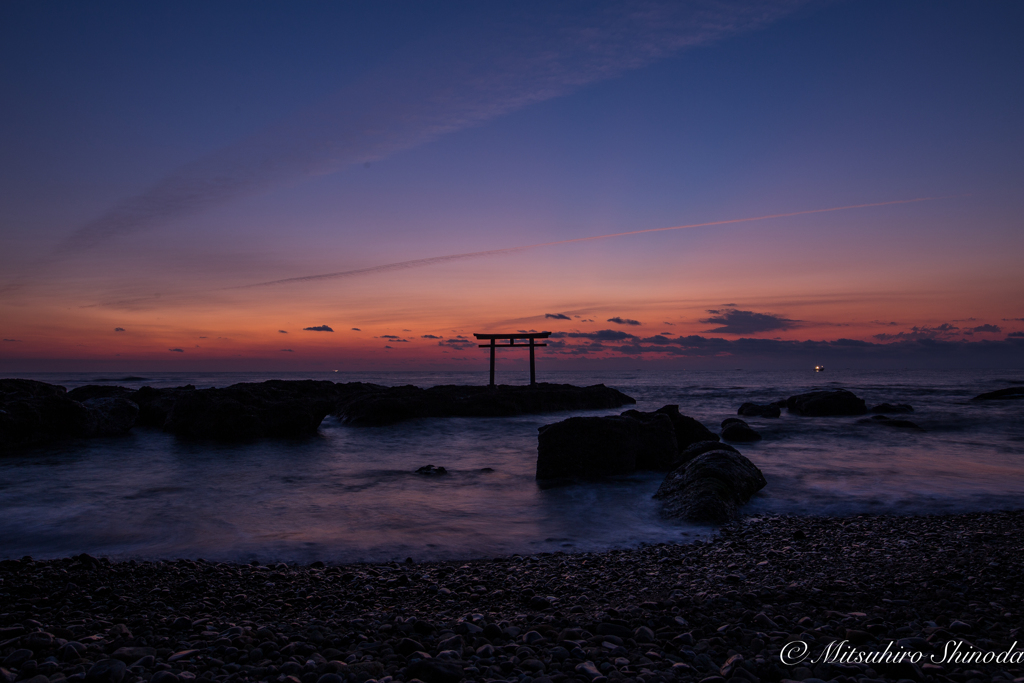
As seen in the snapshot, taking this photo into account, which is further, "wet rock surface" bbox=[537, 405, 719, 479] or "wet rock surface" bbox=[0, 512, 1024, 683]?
"wet rock surface" bbox=[537, 405, 719, 479]

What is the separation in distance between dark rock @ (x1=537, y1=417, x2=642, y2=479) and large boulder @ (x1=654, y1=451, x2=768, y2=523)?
1.52m

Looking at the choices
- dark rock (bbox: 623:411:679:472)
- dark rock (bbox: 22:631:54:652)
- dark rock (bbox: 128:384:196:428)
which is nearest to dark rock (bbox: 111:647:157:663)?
dark rock (bbox: 22:631:54:652)

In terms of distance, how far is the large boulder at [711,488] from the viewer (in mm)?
6945

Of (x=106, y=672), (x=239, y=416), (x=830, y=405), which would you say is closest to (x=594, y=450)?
(x=106, y=672)

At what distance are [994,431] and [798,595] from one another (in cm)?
1873

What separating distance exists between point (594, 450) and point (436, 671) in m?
7.19

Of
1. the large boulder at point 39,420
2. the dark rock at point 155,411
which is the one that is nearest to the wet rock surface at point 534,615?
the large boulder at point 39,420

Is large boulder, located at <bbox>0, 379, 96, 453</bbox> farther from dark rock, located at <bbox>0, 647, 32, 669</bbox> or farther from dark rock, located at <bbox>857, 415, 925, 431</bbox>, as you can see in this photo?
dark rock, located at <bbox>857, 415, 925, 431</bbox>

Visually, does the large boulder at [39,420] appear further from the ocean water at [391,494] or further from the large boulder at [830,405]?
the large boulder at [830,405]

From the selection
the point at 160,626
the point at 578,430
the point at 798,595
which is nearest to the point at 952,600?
the point at 798,595

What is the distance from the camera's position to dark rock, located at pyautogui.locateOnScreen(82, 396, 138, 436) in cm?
1514

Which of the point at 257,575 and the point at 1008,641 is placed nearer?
the point at 1008,641

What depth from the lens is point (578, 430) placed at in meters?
9.91

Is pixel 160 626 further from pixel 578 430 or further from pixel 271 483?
pixel 578 430
